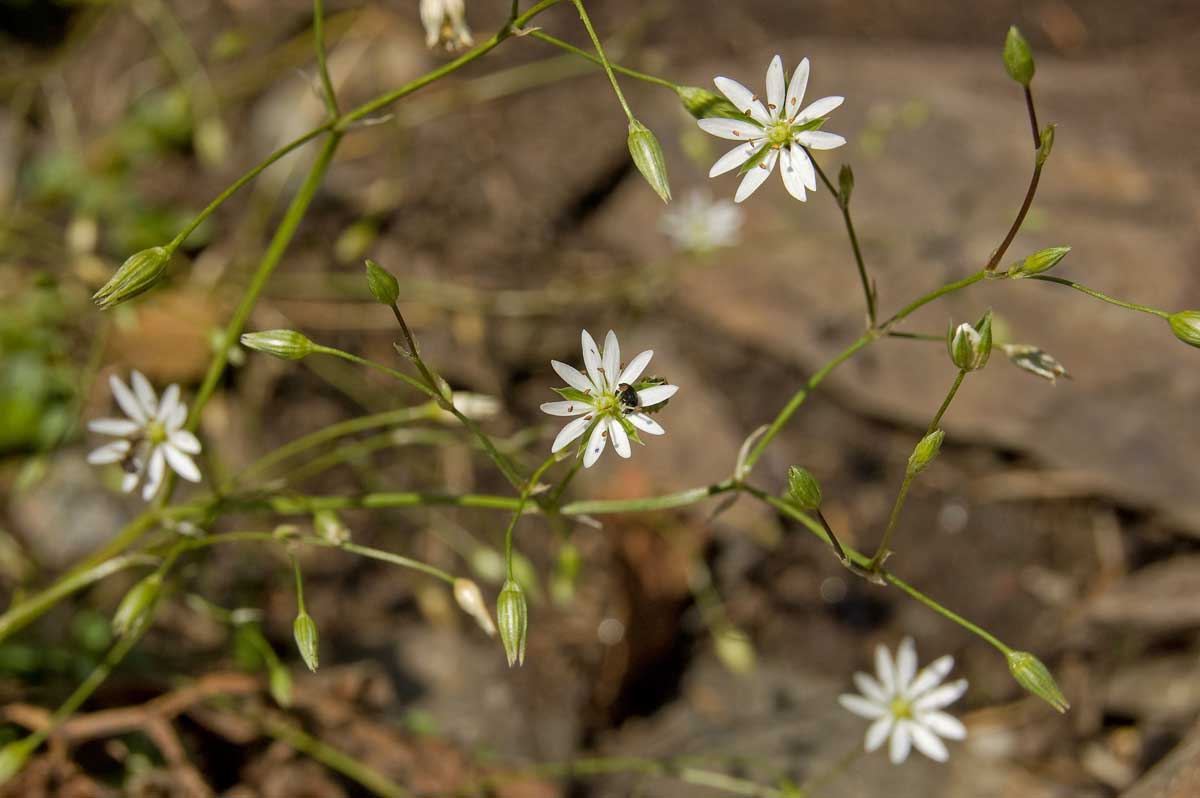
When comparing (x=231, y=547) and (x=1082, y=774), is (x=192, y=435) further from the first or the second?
(x=1082, y=774)

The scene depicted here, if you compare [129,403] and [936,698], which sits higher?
[936,698]

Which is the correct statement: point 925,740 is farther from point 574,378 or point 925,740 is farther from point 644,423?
point 574,378

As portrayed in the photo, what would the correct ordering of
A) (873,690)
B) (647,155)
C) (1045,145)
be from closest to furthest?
(1045,145), (647,155), (873,690)

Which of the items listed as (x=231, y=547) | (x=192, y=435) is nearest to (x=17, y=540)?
(x=231, y=547)

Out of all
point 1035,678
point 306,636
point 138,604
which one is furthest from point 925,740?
point 138,604

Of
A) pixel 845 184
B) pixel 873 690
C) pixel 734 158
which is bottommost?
pixel 873 690

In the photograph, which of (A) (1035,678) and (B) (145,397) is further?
(B) (145,397)

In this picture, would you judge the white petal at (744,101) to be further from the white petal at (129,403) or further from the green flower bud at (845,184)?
the white petal at (129,403)
